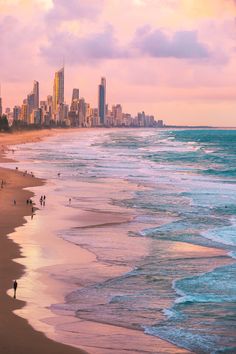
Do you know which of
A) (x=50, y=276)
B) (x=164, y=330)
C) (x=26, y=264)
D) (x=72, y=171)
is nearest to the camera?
(x=164, y=330)

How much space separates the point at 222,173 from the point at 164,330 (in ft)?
228

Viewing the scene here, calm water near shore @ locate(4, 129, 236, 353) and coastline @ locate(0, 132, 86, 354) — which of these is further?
calm water near shore @ locate(4, 129, 236, 353)

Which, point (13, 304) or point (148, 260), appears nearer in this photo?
point (13, 304)

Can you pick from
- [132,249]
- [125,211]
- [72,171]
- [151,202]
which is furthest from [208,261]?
[72,171]

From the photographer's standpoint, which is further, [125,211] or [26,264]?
[125,211]

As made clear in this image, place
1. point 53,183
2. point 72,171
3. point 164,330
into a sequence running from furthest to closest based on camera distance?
1. point 72,171
2. point 53,183
3. point 164,330

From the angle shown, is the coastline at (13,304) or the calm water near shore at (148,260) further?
the calm water near shore at (148,260)

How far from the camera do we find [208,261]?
3353 centimetres

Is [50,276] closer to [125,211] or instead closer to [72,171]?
[125,211]

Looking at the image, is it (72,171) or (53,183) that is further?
(72,171)

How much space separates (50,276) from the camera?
99.3 ft

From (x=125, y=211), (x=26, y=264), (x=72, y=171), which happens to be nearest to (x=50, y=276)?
(x=26, y=264)

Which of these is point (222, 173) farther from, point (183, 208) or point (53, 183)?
point (183, 208)

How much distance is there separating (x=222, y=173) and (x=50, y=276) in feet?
208
